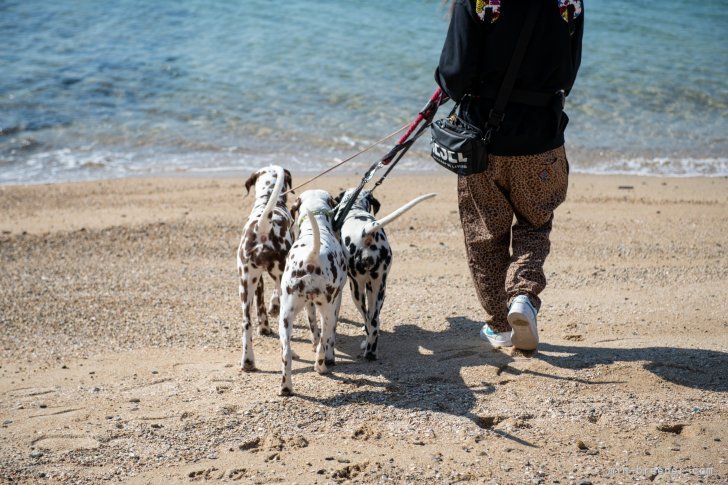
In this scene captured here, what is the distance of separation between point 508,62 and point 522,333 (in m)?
1.72

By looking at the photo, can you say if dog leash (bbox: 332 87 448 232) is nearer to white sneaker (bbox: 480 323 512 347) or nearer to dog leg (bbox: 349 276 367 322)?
dog leg (bbox: 349 276 367 322)

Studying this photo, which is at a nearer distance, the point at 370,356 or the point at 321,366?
the point at 321,366

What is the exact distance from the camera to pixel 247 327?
5.86 meters

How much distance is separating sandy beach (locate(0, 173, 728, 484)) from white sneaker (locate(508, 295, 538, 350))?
248 millimetres

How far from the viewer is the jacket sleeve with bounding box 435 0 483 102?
4.96 meters

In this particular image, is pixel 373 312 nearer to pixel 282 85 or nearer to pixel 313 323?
pixel 313 323

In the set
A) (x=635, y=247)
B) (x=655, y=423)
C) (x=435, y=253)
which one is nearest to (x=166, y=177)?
(x=435, y=253)

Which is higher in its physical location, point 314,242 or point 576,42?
point 576,42

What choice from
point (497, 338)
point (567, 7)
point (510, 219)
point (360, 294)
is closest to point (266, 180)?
point (360, 294)

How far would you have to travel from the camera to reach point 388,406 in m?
5.15

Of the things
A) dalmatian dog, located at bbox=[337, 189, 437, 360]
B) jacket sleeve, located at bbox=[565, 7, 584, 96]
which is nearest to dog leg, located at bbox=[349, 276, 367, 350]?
dalmatian dog, located at bbox=[337, 189, 437, 360]

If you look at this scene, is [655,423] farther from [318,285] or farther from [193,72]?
[193,72]

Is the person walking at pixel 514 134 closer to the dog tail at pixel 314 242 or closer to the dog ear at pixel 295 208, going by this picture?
the dog tail at pixel 314 242

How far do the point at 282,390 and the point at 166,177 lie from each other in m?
7.06
